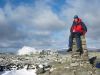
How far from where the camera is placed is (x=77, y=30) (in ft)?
90.0

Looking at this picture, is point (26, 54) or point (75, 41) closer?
point (75, 41)

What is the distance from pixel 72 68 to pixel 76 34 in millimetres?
3082

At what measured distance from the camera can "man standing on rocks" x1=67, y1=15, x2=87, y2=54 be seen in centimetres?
2683

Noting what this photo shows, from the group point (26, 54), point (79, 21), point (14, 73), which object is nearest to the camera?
point (14, 73)

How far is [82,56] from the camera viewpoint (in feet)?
90.9

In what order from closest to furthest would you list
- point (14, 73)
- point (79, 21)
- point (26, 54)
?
point (14, 73), point (79, 21), point (26, 54)

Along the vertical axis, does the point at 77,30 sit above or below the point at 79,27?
below

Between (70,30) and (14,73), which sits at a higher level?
(70,30)

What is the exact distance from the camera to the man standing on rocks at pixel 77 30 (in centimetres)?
2683

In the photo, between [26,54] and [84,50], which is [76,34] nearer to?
[84,50]

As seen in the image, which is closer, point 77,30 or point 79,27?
point 79,27

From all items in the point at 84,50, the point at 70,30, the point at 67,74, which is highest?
the point at 70,30

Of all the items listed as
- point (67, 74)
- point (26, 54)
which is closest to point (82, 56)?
point (67, 74)

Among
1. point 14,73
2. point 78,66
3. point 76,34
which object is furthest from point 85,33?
point 14,73
